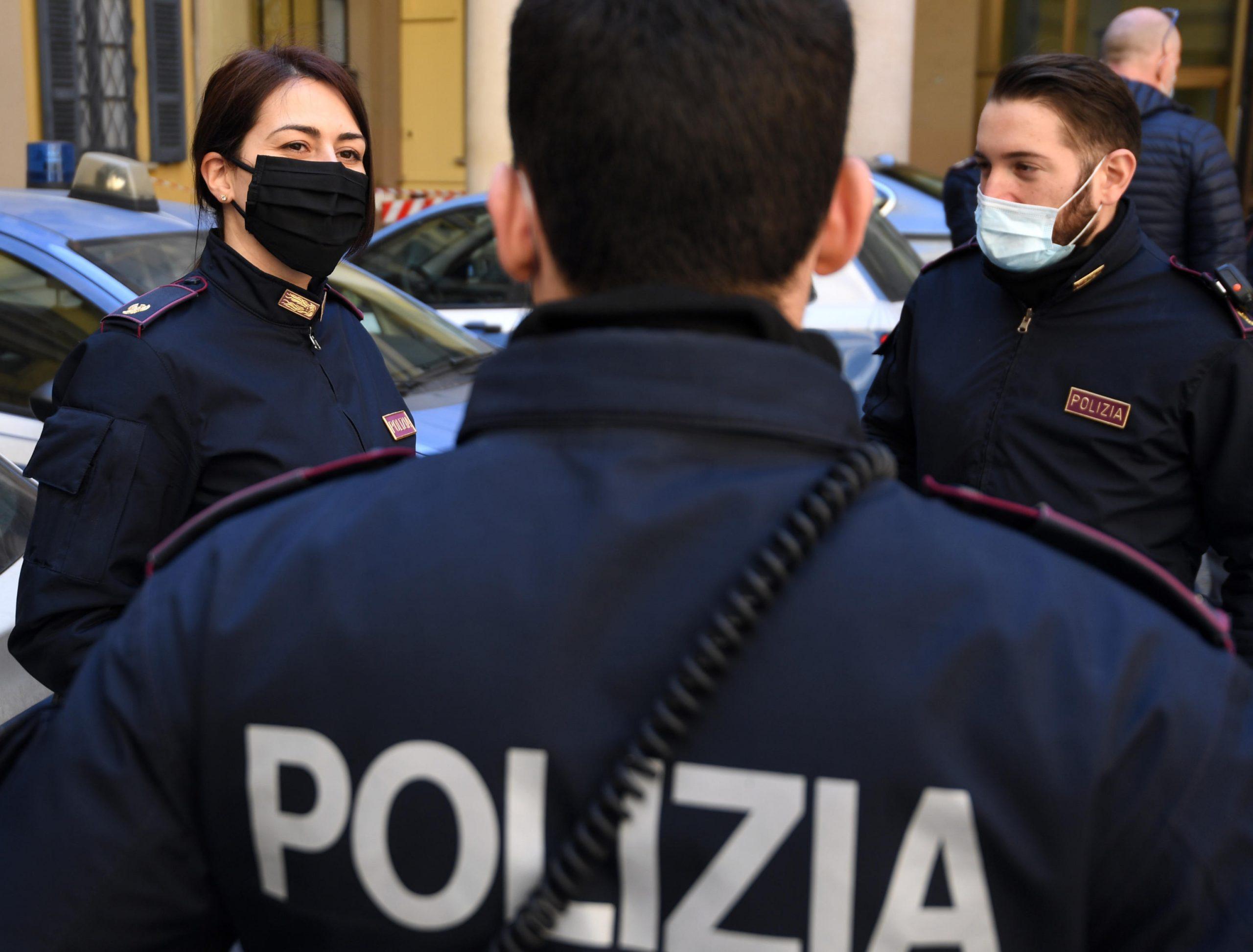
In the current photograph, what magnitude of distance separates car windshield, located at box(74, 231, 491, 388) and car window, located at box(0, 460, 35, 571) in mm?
943

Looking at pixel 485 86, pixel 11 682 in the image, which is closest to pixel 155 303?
pixel 11 682

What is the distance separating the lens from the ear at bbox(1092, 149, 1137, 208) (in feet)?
8.35

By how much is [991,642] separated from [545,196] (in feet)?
1.49

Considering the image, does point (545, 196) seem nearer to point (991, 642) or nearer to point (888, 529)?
point (888, 529)

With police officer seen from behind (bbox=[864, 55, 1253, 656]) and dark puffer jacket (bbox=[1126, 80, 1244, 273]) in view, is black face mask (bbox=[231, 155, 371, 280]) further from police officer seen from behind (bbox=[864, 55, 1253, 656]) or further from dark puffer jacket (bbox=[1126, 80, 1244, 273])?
dark puffer jacket (bbox=[1126, 80, 1244, 273])

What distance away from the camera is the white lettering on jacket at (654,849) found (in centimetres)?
90

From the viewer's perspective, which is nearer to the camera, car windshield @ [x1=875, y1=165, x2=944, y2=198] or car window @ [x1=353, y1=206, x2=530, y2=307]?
car window @ [x1=353, y1=206, x2=530, y2=307]

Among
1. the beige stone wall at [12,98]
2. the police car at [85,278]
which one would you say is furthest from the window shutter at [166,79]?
the police car at [85,278]

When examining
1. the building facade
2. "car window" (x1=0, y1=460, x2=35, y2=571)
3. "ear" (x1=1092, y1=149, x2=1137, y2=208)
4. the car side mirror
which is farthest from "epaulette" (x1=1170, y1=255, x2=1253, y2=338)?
the building facade

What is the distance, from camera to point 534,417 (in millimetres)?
988

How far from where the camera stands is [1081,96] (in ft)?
8.35

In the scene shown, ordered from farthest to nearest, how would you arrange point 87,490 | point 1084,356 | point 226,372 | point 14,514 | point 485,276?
point 485,276
point 14,514
point 1084,356
point 226,372
point 87,490

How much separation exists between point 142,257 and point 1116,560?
11.8ft

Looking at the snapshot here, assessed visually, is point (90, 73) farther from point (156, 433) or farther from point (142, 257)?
point (156, 433)
